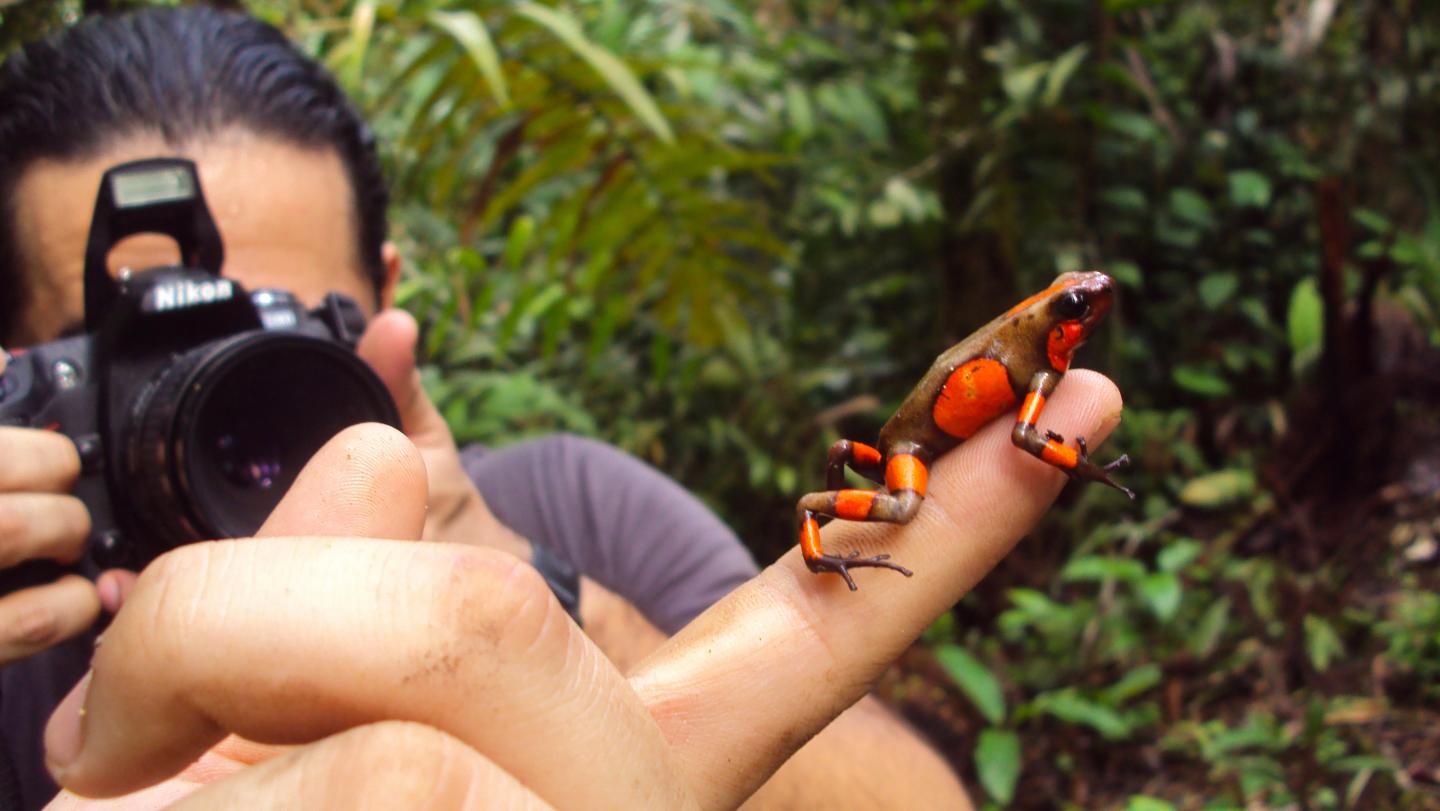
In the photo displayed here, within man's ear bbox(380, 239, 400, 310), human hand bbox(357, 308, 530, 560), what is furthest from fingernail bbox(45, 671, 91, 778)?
man's ear bbox(380, 239, 400, 310)

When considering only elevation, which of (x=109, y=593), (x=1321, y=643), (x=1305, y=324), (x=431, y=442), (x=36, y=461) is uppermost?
(x=36, y=461)

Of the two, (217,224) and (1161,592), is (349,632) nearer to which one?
(217,224)

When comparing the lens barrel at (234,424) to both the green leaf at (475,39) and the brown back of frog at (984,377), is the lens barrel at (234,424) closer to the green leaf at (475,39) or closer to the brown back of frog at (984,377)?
the brown back of frog at (984,377)

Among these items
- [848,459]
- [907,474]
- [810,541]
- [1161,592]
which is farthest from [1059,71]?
[810,541]

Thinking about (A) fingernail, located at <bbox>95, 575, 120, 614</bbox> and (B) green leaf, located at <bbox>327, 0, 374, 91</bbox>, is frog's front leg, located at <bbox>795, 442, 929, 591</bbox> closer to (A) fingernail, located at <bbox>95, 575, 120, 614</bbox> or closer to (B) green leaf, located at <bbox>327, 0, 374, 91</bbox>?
(A) fingernail, located at <bbox>95, 575, 120, 614</bbox>

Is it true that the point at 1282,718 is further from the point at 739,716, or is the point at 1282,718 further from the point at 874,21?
the point at 874,21

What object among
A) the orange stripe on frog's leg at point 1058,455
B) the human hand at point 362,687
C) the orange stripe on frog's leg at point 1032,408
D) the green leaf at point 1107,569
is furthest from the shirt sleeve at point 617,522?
the human hand at point 362,687
